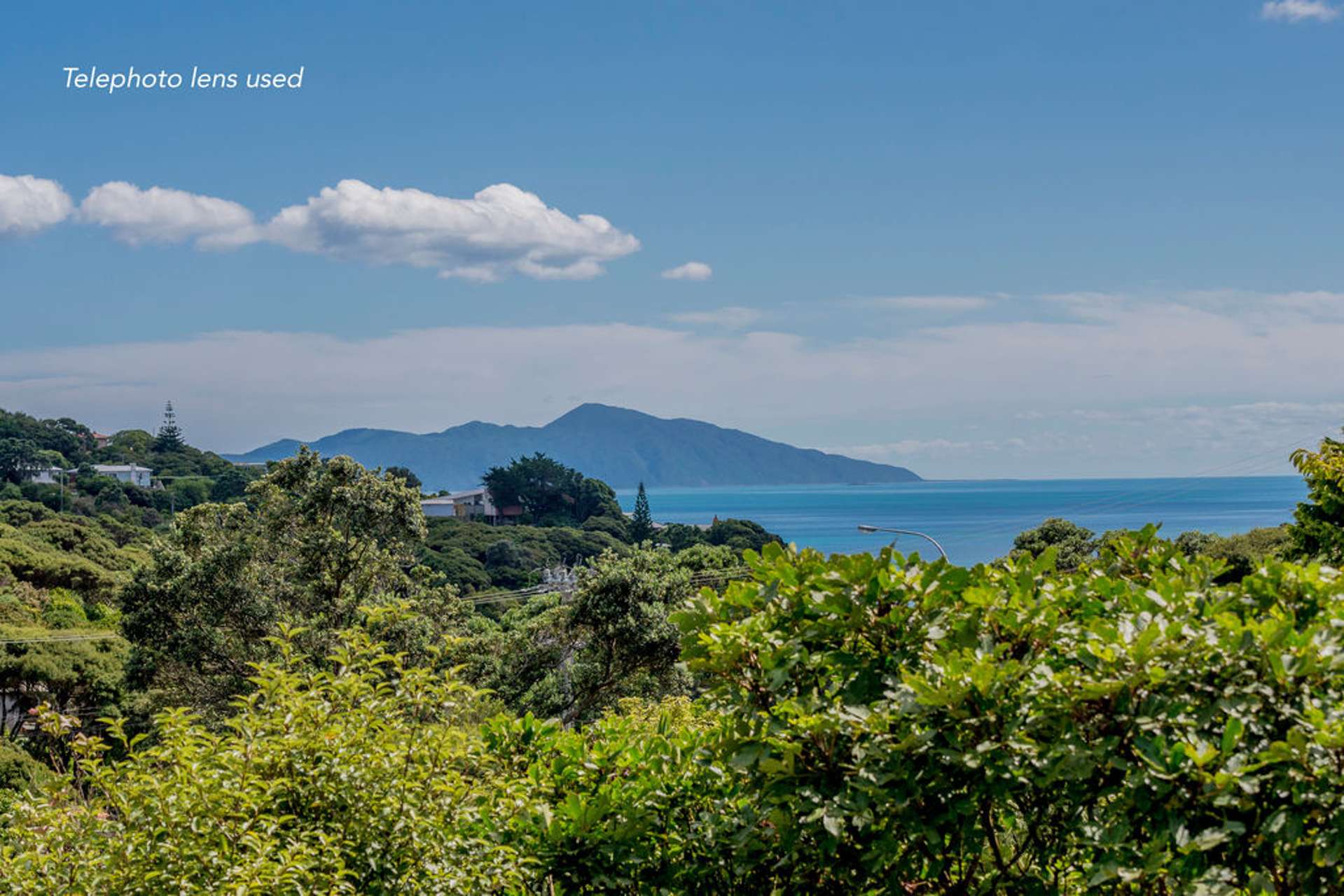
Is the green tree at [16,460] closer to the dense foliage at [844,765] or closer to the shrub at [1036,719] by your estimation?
the dense foliage at [844,765]

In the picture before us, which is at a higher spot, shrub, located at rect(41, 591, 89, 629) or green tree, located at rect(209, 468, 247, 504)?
green tree, located at rect(209, 468, 247, 504)

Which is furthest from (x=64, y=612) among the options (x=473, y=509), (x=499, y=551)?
(x=473, y=509)

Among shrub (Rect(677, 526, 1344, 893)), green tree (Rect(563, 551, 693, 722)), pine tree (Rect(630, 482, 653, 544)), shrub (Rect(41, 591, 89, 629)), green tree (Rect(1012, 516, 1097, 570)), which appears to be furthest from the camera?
pine tree (Rect(630, 482, 653, 544))

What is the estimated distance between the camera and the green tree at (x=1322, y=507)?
1473 cm

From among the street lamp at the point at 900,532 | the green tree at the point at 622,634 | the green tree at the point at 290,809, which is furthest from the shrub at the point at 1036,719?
the green tree at the point at 622,634

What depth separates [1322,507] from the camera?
15750 millimetres

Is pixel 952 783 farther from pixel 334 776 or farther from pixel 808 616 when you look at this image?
pixel 334 776

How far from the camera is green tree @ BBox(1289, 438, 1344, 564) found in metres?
14.7

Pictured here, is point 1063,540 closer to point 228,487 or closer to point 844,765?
point 844,765

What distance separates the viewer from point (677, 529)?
67.8 metres

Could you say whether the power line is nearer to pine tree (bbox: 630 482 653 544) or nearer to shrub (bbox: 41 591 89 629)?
shrub (bbox: 41 591 89 629)

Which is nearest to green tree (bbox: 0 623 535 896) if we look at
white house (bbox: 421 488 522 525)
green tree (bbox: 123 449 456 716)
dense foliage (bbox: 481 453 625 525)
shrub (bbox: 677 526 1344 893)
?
shrub (bbox: 677 526 1344 893)

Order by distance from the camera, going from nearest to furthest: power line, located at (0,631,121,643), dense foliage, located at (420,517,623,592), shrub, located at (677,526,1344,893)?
shrub, located at (677,526,1344,893)
power line, located at (0,631,121,643)
dense foliage, located at (420,517,623,592)

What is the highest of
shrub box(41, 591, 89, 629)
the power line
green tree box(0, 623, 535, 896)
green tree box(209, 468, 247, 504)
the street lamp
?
the street lamp
